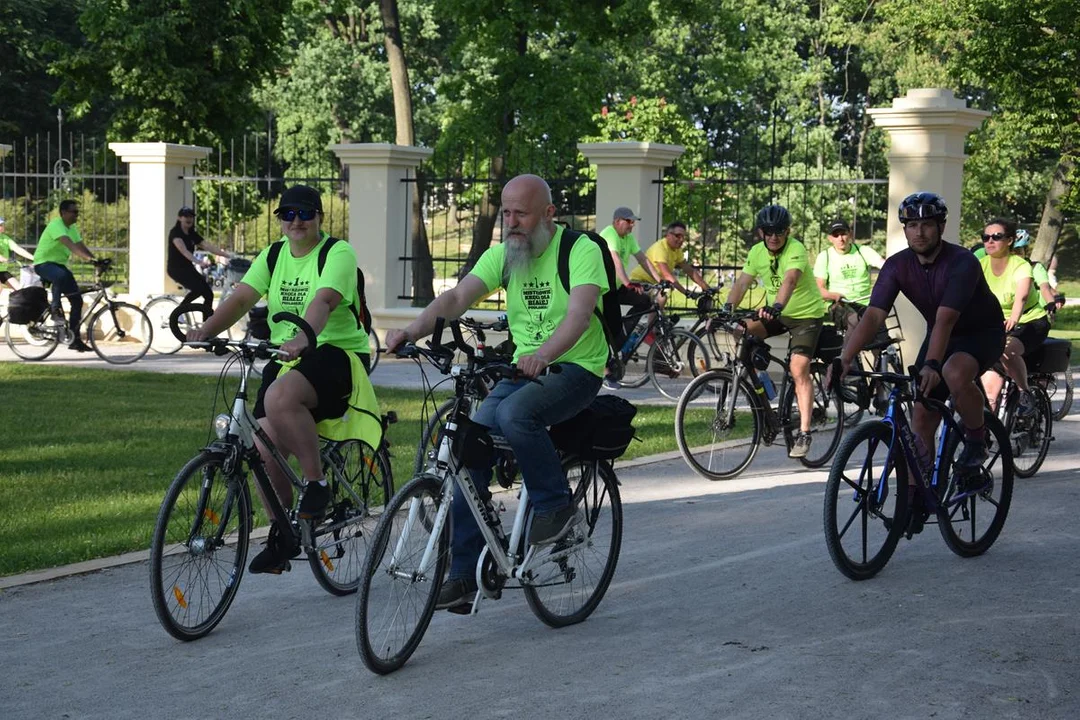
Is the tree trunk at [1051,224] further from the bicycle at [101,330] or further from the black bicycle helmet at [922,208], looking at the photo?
the black bicycle helmet at [922,208]

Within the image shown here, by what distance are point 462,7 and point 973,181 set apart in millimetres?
20349

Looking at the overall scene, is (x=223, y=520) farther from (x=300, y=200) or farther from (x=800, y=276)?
(x=800, y=276)

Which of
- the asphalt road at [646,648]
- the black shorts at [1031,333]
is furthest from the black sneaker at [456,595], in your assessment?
the black shorts at [1031,333]

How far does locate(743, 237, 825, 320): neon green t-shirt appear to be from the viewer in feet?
36.1

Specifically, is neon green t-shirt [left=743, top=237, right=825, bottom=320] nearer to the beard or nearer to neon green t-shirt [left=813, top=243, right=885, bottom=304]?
the beard

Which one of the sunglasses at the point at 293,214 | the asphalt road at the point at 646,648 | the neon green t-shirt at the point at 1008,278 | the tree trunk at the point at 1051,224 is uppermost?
the tree trunk at the point at 1051,224

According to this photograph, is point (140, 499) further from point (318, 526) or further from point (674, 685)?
point (674, 685)

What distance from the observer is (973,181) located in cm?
4244

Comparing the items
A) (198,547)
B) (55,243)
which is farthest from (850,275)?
(198,547)

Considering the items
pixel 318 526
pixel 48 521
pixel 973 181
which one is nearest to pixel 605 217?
pixel 48 521

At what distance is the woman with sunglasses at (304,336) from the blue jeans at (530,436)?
0.84 meters

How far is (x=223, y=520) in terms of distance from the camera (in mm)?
5988

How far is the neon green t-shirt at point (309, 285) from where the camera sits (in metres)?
6.52

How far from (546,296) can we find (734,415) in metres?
4.55
